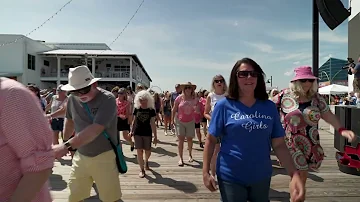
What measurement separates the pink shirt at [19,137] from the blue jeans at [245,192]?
1407 millimetres

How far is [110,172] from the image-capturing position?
2938 mm

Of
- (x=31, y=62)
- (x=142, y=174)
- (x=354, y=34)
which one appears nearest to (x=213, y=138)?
(x=142, y=174)

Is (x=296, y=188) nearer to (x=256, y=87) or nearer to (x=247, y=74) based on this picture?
(x=256, y=87)

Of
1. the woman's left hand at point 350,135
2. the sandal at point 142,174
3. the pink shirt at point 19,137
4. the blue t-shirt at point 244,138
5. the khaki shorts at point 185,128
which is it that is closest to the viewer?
the pink shirt at point 19,137

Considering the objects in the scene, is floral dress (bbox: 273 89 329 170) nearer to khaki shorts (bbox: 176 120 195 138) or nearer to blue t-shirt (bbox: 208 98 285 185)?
blue t-shirt (bbox: 208 98 285 185)

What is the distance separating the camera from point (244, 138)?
7.23 feet

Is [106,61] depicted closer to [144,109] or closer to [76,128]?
[144,109]

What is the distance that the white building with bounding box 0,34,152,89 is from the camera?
113ft

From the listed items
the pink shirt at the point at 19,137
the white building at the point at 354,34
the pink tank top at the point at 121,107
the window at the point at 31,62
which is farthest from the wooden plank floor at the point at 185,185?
the window at the point at 31,62

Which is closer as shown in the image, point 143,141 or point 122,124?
point 143,141

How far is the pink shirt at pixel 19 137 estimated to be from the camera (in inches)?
44.9

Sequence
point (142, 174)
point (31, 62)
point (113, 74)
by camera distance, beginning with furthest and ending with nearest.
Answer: point (113, 74), point (31, 62), point (142, 174)

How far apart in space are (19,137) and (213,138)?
58.6 inches

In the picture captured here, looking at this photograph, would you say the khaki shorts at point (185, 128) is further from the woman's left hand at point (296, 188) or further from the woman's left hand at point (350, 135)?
the woman's left hand at point (296, 188)
